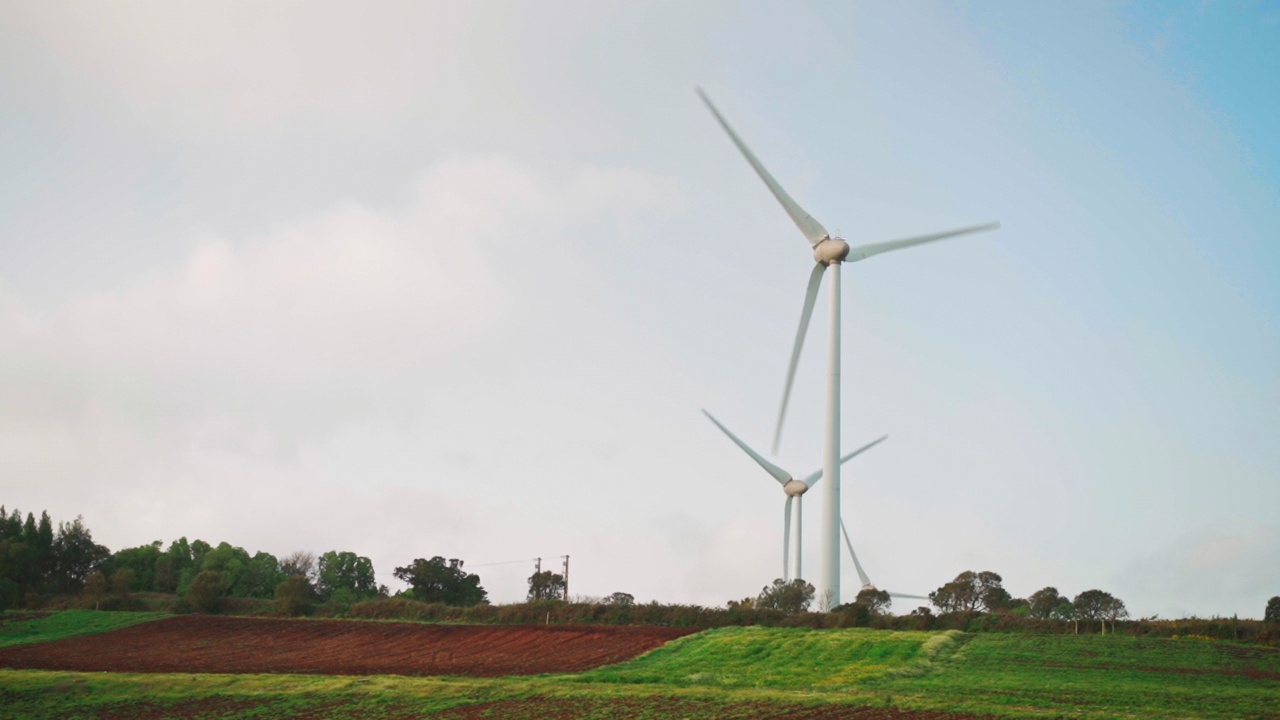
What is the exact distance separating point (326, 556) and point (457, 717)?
97.5 metres

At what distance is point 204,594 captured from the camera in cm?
8512

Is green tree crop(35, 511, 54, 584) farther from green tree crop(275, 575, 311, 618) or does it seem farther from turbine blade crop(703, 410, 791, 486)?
turbine blade crop(703, 410, 791, 486)

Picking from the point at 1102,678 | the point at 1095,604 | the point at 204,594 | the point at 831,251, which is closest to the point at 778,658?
the point at 1102,678

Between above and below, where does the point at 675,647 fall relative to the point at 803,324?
below

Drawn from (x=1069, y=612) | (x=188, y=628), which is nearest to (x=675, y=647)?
(x=188, y=628)

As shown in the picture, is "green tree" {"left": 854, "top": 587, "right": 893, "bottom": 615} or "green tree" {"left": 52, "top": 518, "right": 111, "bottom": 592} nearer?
"green tree" {"left": 854, "top": 587, "right": 893, "bottom": 615}

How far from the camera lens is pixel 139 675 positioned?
1785 inches

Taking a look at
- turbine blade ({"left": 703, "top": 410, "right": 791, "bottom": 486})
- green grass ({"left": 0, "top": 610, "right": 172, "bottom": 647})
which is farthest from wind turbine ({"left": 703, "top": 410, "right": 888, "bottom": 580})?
green grass ({"left": 0, "top": 610, "right": 172, "bottom": 647})

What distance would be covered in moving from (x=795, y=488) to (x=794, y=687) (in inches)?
1511

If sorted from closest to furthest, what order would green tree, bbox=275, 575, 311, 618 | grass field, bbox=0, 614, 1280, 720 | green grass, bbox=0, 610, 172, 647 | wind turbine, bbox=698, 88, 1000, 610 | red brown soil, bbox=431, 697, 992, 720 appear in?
red brown soil, bbox=431, 697, 992, 720
grass field, bbox=0, 614, 1280, 720
wind turbine, bbox=698, 88, 1000, 610
green grass, bbox=0, 610, 172, 647
green tree, bbox=275, 575, 311, 618

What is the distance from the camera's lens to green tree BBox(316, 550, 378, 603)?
121625 mm

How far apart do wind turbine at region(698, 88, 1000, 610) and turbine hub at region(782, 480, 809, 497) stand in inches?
699

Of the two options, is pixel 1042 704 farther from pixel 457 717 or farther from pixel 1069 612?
pixel 1069 612

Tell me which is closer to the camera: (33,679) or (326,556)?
(33,679)
